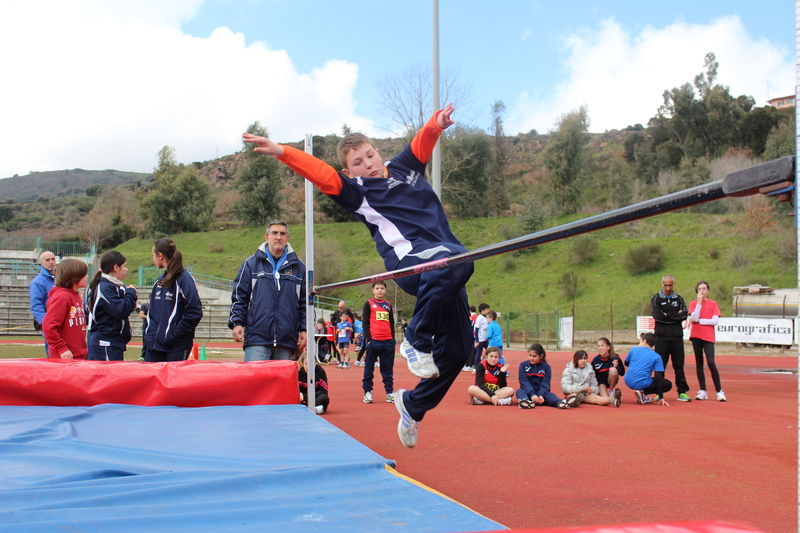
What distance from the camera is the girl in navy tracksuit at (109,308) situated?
15.0 ft

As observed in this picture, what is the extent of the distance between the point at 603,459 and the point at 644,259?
2657 cm

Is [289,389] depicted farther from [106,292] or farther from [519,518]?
[519,518]

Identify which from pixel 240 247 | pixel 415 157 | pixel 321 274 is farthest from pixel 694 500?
pixel 240 247

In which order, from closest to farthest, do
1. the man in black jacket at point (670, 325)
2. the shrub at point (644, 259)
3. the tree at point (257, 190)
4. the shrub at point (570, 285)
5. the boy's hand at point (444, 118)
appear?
the boy's hand at point (444, 118)
the man in black jacket at point (670, 325)
the shrub at point (570, 285)
the shrub at point (644, 259)
the tree at point (257, 190)

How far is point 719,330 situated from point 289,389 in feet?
59.7

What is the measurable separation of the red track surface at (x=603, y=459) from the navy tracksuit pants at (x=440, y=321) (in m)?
0.69

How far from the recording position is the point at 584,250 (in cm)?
3066

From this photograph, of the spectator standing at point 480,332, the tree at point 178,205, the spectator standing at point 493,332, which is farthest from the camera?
the tree at point 178,205

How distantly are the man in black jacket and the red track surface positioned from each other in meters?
0.50

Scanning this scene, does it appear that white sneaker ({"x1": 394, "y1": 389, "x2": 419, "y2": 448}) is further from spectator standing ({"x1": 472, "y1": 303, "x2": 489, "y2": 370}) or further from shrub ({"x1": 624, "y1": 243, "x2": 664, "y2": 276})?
shrub ({"x1": 624, "y1": 243, "x2": 664, "y2": 276})

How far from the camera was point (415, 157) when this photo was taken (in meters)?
2.83

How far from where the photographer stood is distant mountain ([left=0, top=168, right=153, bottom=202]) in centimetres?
9575

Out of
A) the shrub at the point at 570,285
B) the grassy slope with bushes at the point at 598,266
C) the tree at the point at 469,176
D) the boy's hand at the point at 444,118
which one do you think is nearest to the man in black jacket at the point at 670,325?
the boy's hand at the point at 444,118

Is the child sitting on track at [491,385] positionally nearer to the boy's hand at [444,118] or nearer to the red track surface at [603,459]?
the red track surface at [603,459]
